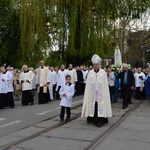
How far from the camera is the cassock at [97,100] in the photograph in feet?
31.1

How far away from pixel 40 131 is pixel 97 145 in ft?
6.11

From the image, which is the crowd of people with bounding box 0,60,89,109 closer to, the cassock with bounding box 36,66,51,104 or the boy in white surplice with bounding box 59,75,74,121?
the cassock with bounding box 36,66,51,104

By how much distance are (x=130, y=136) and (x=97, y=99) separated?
181 centimetres

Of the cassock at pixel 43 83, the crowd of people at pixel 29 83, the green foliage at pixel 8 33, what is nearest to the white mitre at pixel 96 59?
the crowd of people at pixel 29 83

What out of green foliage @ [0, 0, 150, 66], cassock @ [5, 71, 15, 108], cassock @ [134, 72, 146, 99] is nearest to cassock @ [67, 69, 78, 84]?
green foliage @ [0, 0, 150, 66]

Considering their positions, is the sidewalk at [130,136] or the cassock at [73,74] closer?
the sidewalk at [130,136]

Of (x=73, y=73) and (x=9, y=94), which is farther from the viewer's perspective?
(x=73, y=73)

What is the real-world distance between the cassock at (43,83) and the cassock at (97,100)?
5.69 m

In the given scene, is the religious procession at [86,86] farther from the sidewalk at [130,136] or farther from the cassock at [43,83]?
the sidewalk at [130,136]

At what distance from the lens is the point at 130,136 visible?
8.14 meters

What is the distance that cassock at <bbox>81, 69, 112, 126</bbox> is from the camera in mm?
9477

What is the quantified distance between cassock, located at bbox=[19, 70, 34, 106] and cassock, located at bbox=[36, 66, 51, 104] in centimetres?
43

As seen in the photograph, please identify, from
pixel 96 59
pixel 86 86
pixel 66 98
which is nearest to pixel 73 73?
pixel 66 98

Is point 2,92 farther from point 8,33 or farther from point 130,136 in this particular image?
point 8,33
